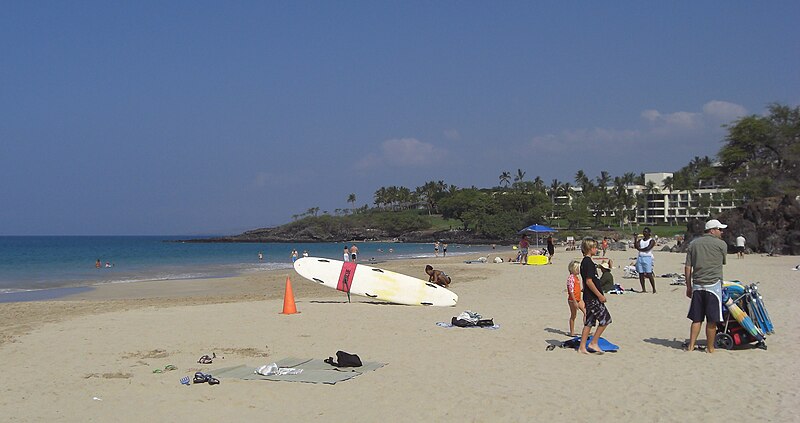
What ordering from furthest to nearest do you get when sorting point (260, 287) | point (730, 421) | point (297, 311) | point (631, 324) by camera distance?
point (260, 287), point (297, 311), point (631, 324), point (730, 421)

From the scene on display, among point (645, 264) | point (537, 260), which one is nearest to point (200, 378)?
point (645, 264)

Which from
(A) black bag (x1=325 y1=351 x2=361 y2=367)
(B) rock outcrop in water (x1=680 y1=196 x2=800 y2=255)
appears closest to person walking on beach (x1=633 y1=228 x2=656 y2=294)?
(A) black bag (x1=325 y1=351 x2=361 y2=367)

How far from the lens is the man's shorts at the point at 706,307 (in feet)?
28.0

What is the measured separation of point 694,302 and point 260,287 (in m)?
18.3

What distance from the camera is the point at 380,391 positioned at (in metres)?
7.16

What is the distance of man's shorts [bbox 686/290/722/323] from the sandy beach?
49 centimetres

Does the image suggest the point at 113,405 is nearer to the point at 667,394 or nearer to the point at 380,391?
the point at 380,391

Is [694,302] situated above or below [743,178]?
below

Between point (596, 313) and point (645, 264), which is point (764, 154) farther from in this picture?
point (596, 313)

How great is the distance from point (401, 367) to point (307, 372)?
3.93 feet

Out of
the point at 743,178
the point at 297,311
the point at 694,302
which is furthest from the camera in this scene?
the point at 743,178

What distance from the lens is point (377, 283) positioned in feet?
51.5

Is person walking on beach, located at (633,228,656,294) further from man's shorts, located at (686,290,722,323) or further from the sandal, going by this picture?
the sandal

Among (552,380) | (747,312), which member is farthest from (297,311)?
(747,312)
